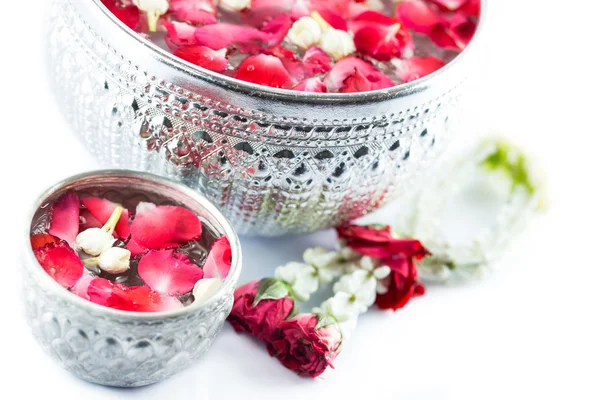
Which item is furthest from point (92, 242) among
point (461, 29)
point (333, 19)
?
point (461, 29)

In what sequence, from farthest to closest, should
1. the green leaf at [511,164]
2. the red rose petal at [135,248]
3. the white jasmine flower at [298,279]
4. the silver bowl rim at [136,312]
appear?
the green leaf at [511,164]
the white jasmine flower at [298,279]
the red rose petal at [135,248]
the silver bowl rim at [136,312]

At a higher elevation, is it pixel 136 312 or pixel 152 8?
pixel 152 8

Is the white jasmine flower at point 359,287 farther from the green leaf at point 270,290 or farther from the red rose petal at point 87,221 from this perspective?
the red rose petal at point 87,221

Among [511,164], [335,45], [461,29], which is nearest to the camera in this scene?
[335,45]

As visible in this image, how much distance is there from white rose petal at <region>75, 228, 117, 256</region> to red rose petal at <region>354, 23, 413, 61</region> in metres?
0.32

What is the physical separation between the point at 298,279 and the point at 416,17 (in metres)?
0.32

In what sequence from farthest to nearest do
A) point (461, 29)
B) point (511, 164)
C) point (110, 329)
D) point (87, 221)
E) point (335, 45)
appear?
point (511, 164) → point (461, 29) → point (335, 45) → point (87, 221) → point (110, 329)

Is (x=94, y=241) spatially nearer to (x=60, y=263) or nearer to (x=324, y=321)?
(x=60, y=263)

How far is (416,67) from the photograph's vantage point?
2.90ft

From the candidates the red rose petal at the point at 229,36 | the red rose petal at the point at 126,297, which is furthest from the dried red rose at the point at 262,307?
the red rose petal at the point at 229,36

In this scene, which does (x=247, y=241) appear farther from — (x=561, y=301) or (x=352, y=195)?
(x=561, y=301)

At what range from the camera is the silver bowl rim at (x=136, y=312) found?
650 mm

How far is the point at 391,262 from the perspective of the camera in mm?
872

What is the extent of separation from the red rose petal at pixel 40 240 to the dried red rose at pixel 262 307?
0.18m
